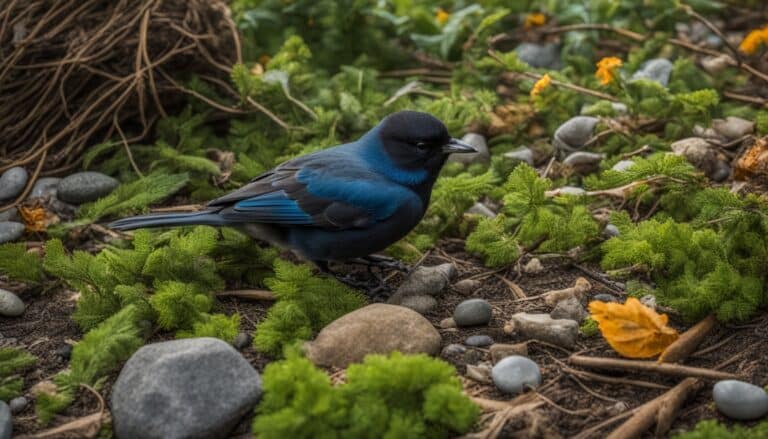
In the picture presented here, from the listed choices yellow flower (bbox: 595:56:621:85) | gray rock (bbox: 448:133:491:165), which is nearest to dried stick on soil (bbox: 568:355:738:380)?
gray rock (bbox: 448:133:491:165)

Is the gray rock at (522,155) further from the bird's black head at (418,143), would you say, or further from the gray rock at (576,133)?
the bird's black head at (418,143)

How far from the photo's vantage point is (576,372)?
3.35 m

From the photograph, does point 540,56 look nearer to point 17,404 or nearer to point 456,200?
point 456,200

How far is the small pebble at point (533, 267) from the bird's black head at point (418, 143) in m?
0.65

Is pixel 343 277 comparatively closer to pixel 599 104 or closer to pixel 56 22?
pixel 599 104

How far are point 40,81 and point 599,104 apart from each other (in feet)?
11.4

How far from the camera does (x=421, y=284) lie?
419cm

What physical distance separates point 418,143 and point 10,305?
6.98ft

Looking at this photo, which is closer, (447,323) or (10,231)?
(447,323)

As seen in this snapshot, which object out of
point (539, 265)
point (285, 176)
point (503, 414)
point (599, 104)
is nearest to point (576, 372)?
point (503, 414)

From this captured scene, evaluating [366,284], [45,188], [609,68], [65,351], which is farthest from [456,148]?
[45,188]

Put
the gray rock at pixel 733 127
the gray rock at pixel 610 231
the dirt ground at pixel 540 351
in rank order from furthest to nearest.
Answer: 1. the gray rock at pixel 733 127
2. the gray rock at pixel 610 231
3. the dirt ground at pixel 540 351

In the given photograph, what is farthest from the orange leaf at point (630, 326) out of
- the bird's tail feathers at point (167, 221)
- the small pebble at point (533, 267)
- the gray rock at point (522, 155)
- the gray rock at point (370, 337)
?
the gray rock at point (522, 155)

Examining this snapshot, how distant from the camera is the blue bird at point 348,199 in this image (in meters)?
4.30
